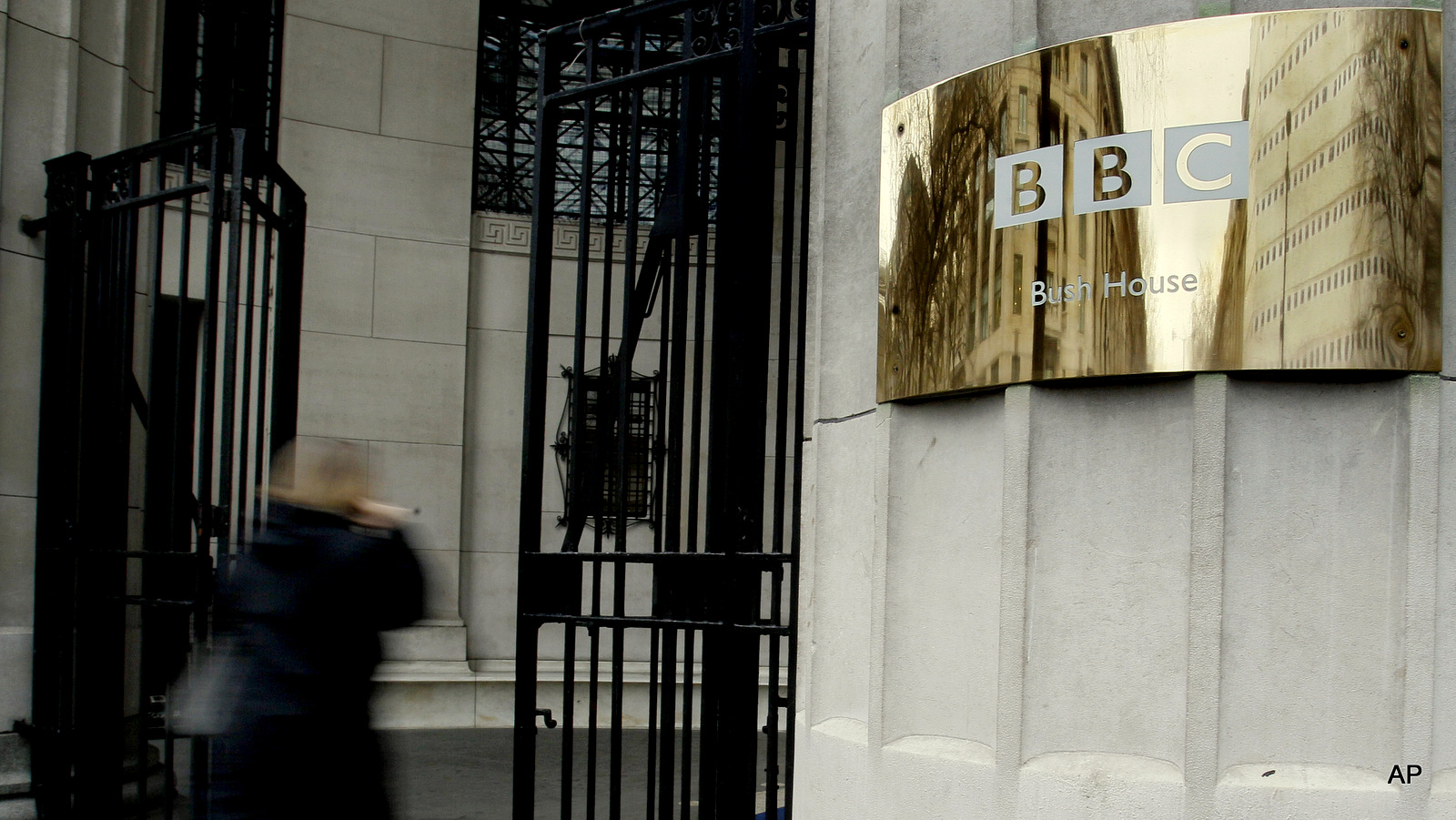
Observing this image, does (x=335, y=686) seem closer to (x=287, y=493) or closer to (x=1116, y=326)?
(x=287, y=493)

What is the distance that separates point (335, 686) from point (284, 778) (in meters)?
0.29

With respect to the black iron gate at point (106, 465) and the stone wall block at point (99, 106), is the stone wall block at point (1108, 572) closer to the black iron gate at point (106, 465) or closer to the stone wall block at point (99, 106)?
the black iron gate at point (106, 465)

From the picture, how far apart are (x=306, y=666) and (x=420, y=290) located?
24.8ft

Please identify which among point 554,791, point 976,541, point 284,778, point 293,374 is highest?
point 293,374

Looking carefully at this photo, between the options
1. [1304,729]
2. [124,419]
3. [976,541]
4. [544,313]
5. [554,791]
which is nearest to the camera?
[1304,729]

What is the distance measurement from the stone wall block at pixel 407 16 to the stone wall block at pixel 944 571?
28.6ft

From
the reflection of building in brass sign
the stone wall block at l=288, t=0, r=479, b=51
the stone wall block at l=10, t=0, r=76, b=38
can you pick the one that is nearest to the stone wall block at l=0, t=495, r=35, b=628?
the stone wall block at l=10, t=0, r=76, b=38

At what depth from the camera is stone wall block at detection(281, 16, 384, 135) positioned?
10539 millimetres

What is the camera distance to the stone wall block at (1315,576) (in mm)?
2939

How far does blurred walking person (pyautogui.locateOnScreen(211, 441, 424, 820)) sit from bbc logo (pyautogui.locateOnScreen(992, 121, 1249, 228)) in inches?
83.1

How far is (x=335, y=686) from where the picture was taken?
12.2 feet

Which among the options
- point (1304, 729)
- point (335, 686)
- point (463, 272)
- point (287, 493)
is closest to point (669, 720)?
point (335, 686)

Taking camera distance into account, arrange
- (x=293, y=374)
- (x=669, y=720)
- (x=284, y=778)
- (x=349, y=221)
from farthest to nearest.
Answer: (x=349, y=221), (x=293, y=374), (x=669, y=720), (x=284, y=778)

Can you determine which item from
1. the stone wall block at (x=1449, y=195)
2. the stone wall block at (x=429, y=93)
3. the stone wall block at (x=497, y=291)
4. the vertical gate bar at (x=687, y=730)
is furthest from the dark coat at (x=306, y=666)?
the stone wall block at (x=429, y=93)
